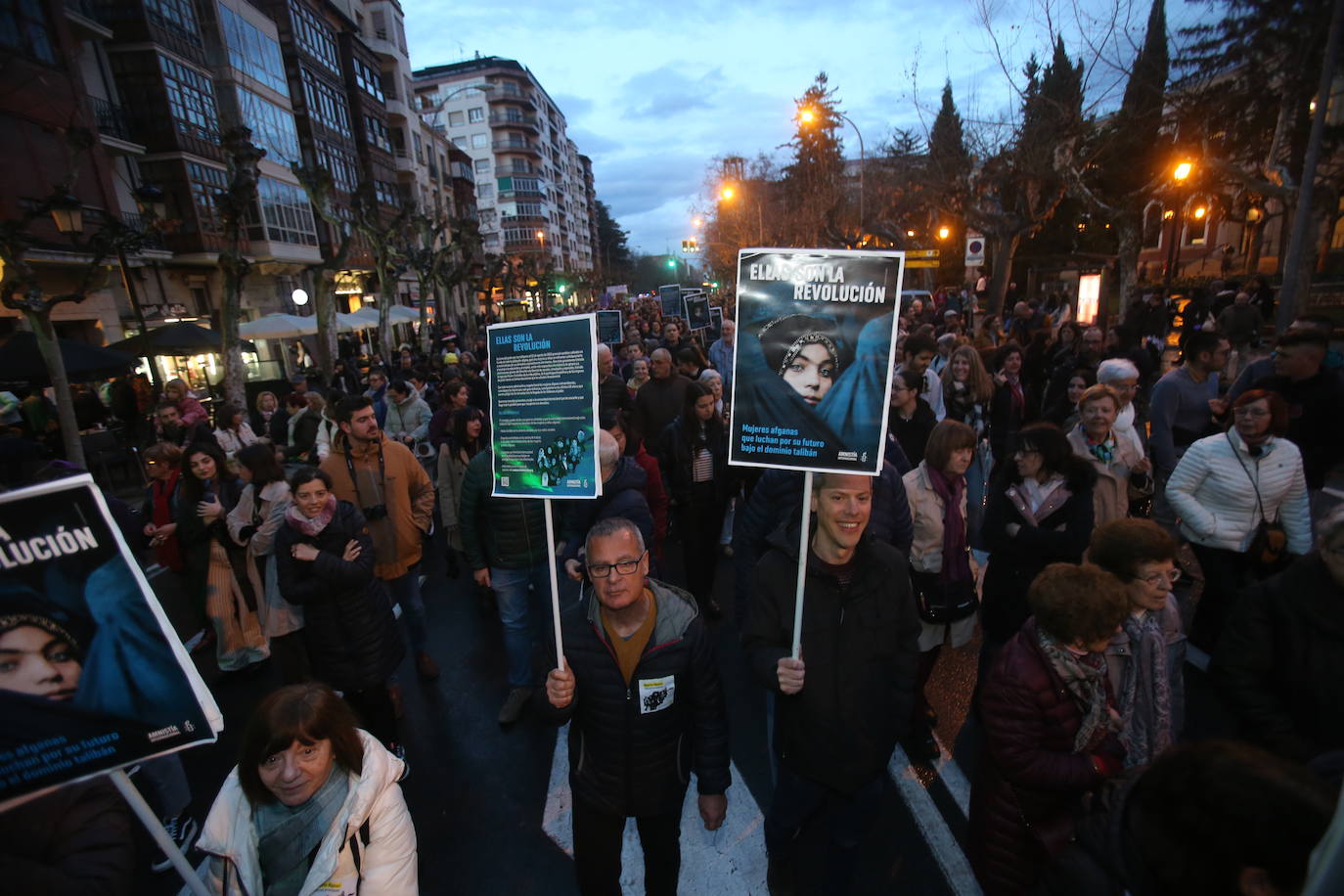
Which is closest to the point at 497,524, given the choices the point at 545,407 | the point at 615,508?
the point at 615,508

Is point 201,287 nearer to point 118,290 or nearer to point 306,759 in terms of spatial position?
point 118,290

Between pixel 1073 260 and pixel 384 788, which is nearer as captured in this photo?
pixel 384 788

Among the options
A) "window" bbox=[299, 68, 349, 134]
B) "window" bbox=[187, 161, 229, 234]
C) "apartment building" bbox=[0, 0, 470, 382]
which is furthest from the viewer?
"window" bbox=[299, 68, 349, 134]

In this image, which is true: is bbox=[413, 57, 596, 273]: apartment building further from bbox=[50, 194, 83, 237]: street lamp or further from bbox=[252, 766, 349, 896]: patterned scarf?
bbox=[252, 766, 349, 896]: patterned scarf

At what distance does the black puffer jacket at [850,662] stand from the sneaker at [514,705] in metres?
2.39

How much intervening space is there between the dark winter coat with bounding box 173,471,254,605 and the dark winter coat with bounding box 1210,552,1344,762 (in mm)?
5846

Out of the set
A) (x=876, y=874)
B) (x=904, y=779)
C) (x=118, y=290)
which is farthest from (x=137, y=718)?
(x=118, y=290)

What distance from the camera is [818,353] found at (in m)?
2.27

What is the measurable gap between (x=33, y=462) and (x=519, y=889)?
4.86m

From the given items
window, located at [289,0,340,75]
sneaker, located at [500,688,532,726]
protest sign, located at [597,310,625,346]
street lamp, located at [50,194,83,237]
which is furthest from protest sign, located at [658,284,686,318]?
window, located at [289,0,340,75]

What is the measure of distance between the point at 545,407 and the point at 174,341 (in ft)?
49.3

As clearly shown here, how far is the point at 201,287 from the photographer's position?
22750 millimetres

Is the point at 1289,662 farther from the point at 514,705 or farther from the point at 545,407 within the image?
the point at 514,705

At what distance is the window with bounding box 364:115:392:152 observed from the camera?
35344 millimetres
